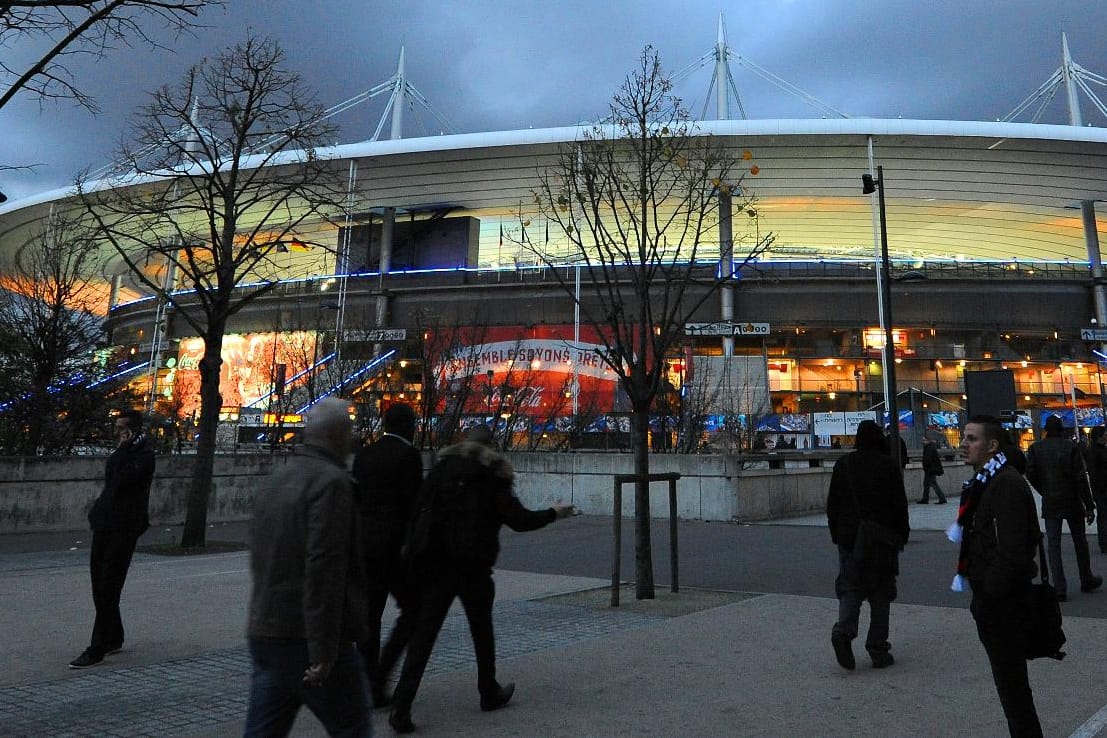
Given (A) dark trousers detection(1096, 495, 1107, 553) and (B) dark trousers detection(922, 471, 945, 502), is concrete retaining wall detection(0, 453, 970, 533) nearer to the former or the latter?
(B) dark trousers detection(922, 471, 945, 502)

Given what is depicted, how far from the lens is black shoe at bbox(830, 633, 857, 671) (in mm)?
5207

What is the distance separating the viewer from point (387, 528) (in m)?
4.56

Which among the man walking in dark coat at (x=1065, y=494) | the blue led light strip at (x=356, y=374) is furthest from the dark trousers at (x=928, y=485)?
the blue led light strip at (x=356, y=374)

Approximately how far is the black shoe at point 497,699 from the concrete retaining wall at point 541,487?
11687 millimetres

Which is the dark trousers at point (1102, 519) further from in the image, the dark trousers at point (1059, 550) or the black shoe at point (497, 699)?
the black shoe at point (497, 699)

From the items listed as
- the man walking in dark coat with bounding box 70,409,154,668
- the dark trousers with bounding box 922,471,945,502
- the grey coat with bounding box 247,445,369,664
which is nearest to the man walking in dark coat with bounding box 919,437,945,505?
the dark trousers with bounding box 922,471,945,502

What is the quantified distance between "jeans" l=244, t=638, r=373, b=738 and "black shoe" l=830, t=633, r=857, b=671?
3602 millimetres

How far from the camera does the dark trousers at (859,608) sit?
5309 mm

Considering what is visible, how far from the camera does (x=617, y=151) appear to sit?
40.0 ft

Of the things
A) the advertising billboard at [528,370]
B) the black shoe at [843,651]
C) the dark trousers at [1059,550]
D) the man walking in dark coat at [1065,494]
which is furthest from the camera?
the advertising billboard at [528,370]

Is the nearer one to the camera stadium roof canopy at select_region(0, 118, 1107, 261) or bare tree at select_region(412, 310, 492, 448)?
bare tree at select_region(412, 310, 492, 448)

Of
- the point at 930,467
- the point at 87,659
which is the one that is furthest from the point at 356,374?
the point at 87,659

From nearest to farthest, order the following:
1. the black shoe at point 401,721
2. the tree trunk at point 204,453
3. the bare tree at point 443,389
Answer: the black shoe at point 401,721 → the tree trunk at point 204,453 → the bare tree at point 443,389

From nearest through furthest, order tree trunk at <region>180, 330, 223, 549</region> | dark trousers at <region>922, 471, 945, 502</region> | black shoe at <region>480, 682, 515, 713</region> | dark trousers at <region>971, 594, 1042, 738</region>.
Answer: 1. dark trousers at <region>971, 594, 1042, 738</region>
2. black shoe at <region>480, 682, 515, 713</region>
3. tree trunk at <region>180, 330, 223, 549</region>
4. dark trousers at <region>922, 471, 945, 502</region>
